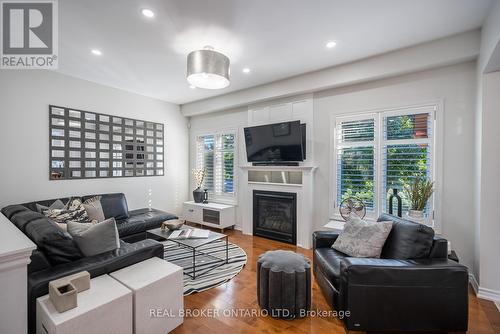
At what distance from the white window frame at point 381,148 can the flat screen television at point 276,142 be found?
545 millimetres

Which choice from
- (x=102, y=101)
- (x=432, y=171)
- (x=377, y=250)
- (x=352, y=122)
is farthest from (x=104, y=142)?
(x=432, y=171)

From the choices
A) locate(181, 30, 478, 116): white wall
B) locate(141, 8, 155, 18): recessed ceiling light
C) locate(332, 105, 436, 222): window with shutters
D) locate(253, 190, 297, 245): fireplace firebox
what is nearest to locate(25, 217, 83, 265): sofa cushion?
locate(141, 8, 155, 18): recessed ceiling light

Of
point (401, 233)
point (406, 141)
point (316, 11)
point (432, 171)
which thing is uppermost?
point (316, 11)

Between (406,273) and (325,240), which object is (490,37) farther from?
(325,240)

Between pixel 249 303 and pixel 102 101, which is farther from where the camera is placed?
pixel 102 101

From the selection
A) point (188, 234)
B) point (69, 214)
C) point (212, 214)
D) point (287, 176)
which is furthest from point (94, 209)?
point (287, 176)

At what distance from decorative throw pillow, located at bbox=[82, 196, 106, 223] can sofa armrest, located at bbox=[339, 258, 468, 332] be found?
352cm

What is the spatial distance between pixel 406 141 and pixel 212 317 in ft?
10.8

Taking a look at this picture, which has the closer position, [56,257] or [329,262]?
[56,257]

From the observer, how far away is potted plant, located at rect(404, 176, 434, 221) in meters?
2.83

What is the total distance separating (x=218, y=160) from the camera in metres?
5.42

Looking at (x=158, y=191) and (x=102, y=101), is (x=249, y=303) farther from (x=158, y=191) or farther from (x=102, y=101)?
(x=102, y=101)

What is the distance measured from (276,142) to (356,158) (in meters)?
1.38

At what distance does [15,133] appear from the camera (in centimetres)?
339
